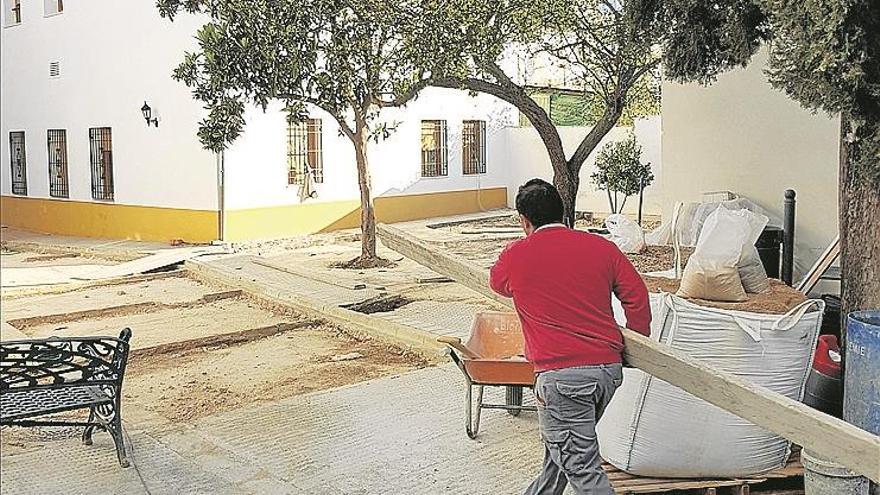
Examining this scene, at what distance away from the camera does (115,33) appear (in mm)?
5777

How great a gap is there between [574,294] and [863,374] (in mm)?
1060

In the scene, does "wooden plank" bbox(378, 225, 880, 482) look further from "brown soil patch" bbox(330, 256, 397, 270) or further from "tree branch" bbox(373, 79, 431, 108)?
"brown soil patch" bbox(330, 256, 397, 270)

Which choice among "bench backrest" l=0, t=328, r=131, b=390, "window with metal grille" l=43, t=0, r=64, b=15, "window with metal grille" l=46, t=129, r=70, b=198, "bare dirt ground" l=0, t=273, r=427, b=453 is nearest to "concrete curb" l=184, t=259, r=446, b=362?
"bare dirt ground" l=0, t=273, r=427, b=453

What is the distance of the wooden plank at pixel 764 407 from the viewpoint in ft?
6.64

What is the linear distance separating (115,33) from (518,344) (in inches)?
139

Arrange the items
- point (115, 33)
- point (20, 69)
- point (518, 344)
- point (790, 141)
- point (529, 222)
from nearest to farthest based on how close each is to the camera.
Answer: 1. point (20, 69)
2. point (529, 222)
3. point (518, 344)
4. point (115, 33)
5. point (790, 141)

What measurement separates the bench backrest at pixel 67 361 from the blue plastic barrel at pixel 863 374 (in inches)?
102

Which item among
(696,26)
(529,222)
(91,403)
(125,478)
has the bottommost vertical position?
(125,478)

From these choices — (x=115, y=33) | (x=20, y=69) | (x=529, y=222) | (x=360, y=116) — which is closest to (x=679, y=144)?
(x=360, y=116)

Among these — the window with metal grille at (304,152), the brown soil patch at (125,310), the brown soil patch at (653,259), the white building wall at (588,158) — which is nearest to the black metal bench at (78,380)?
the brown soil patch at (125,310)

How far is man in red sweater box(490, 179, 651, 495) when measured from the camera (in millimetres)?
2479

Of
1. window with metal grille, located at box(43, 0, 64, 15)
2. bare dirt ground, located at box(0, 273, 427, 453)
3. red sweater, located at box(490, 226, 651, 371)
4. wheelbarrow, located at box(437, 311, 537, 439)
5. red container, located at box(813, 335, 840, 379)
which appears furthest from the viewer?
bare dirt ground, located at box(0, 273, 427, 453)

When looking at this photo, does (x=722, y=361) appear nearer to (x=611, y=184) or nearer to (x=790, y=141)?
(x=790, y=141)

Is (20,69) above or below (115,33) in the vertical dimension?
below
